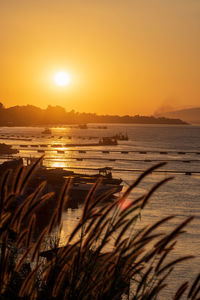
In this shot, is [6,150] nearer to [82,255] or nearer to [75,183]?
[75,183]

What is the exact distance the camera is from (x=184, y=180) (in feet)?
303

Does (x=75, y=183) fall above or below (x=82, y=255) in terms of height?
below

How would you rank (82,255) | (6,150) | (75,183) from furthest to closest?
(6,150), (75,183), (82,255)

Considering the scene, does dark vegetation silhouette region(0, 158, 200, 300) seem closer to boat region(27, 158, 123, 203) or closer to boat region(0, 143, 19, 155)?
boat region(27, 158, 123, 203)

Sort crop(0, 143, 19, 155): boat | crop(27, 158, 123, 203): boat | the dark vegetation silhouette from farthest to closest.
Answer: crop(0, 143, 19, 155): boat, crop(27, 158, 123, 203): boat, the dark vegetation silhouette

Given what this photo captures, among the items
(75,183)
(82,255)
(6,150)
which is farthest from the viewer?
(6,150)

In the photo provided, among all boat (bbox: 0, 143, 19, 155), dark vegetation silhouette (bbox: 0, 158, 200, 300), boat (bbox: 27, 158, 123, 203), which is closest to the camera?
dark vegetation silhouette (bbox: 0, 158, 200, 300)

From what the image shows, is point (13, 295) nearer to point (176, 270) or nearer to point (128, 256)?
point (128, 256)

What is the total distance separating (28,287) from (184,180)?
89078 millimetres

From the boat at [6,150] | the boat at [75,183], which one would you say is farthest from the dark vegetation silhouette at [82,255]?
the boat at [6,150]

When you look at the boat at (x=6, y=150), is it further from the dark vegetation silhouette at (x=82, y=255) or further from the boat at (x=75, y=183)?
the dark vegetation silhouette at (x=82, y=255)

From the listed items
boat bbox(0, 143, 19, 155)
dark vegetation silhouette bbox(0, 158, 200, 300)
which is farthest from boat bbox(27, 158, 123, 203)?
boat bbox(0, 143, 19, 155)

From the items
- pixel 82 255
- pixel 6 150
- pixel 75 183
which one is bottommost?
pixel 6 150

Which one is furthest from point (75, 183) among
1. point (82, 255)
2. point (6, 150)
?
point (6, 150)
